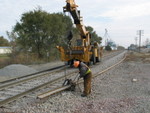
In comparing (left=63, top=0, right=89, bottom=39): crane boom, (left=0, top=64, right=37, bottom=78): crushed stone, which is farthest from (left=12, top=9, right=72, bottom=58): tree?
(left=0, top=64, right=37, bottom=78): crushed stone

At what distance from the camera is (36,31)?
27.9 meters

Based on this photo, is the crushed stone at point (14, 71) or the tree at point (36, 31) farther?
the tree at point (36, 31)

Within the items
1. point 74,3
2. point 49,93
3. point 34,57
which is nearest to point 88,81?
point 49,93

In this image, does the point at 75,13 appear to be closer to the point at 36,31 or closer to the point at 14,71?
the point at 14,71

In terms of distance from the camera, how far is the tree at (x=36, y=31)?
27222 millimetres

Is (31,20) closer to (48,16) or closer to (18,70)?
(48,16)

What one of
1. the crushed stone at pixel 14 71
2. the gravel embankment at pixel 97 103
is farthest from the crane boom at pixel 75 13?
the gravel embankment at pixel 97 103

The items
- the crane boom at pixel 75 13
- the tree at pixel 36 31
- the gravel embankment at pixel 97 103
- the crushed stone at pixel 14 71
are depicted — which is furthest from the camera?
the tree at pixel 36 31

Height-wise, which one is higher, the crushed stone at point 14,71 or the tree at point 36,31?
the tree at point 36,31

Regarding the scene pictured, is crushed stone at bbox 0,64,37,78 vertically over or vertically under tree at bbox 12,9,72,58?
under

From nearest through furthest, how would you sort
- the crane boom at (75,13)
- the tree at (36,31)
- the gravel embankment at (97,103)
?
the gravel embankment at (97,103) → the crane boom at (75,13) → the tree at (36,31)

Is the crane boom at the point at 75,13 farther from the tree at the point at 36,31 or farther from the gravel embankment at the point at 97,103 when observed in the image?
the tree at the point at 36,31

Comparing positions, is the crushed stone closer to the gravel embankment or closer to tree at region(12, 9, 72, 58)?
the gravel embankment

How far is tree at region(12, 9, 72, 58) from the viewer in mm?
27222
